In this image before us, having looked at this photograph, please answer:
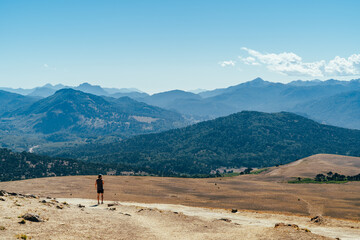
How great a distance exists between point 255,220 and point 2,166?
146m

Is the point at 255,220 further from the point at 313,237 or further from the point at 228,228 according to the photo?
the point at 313,237

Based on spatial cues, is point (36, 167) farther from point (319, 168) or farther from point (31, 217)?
point (31, 217)

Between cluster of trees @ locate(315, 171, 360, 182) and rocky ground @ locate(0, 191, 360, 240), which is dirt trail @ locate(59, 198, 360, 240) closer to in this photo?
rocky ground @ locate(0, 191, 360, 240)

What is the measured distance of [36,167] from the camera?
498 ft

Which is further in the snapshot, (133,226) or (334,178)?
(334,178)

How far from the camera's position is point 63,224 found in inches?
910

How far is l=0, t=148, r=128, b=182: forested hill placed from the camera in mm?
140625

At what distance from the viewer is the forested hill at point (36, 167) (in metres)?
141

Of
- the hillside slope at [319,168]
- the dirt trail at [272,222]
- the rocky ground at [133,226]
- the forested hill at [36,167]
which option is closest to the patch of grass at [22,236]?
the rocky ground at [133,226]

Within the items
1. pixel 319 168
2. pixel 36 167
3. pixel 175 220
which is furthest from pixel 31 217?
pixel 36 167

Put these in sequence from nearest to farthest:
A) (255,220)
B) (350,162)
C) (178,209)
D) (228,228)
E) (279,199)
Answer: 1. (228,228)
2. (255,220)
3. (178,209)
4. (279,199)
5. (350,162)

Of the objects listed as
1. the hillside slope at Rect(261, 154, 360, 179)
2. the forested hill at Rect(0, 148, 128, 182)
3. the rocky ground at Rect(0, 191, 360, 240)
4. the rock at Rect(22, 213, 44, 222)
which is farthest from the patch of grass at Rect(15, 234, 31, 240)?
the forested hill at Rect(0, 148, 128, 182)

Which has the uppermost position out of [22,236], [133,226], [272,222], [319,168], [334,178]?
[22,236]

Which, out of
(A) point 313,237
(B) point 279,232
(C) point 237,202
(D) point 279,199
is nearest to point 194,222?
(B) point 279,232
